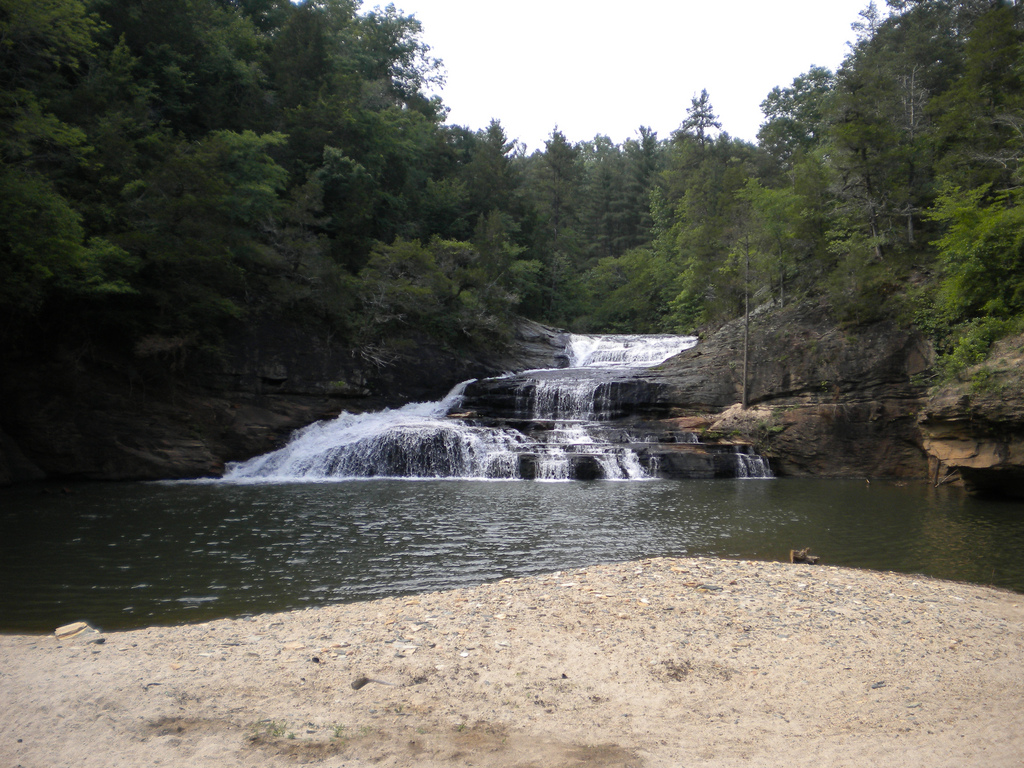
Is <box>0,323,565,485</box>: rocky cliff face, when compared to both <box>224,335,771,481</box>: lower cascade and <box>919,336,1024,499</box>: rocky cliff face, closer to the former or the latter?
<box>224,335,771,481</box>: lower cascade

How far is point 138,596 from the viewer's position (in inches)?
299

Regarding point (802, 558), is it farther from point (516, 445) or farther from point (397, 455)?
point (397, 455)

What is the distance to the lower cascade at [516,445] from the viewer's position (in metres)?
19.3

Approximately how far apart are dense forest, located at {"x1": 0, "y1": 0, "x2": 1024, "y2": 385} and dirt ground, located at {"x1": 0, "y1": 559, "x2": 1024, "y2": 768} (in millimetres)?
13448

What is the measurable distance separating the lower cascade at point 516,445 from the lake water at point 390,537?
6.41ft

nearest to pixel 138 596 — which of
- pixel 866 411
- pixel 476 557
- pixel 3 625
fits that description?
pixel 3 625

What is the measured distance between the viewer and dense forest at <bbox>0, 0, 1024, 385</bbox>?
16797 millimetres

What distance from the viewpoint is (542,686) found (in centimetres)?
441

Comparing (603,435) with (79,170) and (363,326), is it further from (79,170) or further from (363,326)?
(79,170)

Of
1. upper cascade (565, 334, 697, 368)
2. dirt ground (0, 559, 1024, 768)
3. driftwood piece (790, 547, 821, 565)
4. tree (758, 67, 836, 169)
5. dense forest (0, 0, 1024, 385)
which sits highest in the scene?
tree (758, 67, 836, 169)

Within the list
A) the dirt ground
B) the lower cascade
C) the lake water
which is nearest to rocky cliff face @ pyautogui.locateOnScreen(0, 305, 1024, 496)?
the lower cascade

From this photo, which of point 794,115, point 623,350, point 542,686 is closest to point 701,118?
point 794,115

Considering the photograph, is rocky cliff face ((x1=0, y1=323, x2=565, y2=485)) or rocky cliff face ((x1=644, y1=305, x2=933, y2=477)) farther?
rocky cliff face ((x1=644, y1=305, x2=933, y2=477))

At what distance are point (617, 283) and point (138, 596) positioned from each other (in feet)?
140
